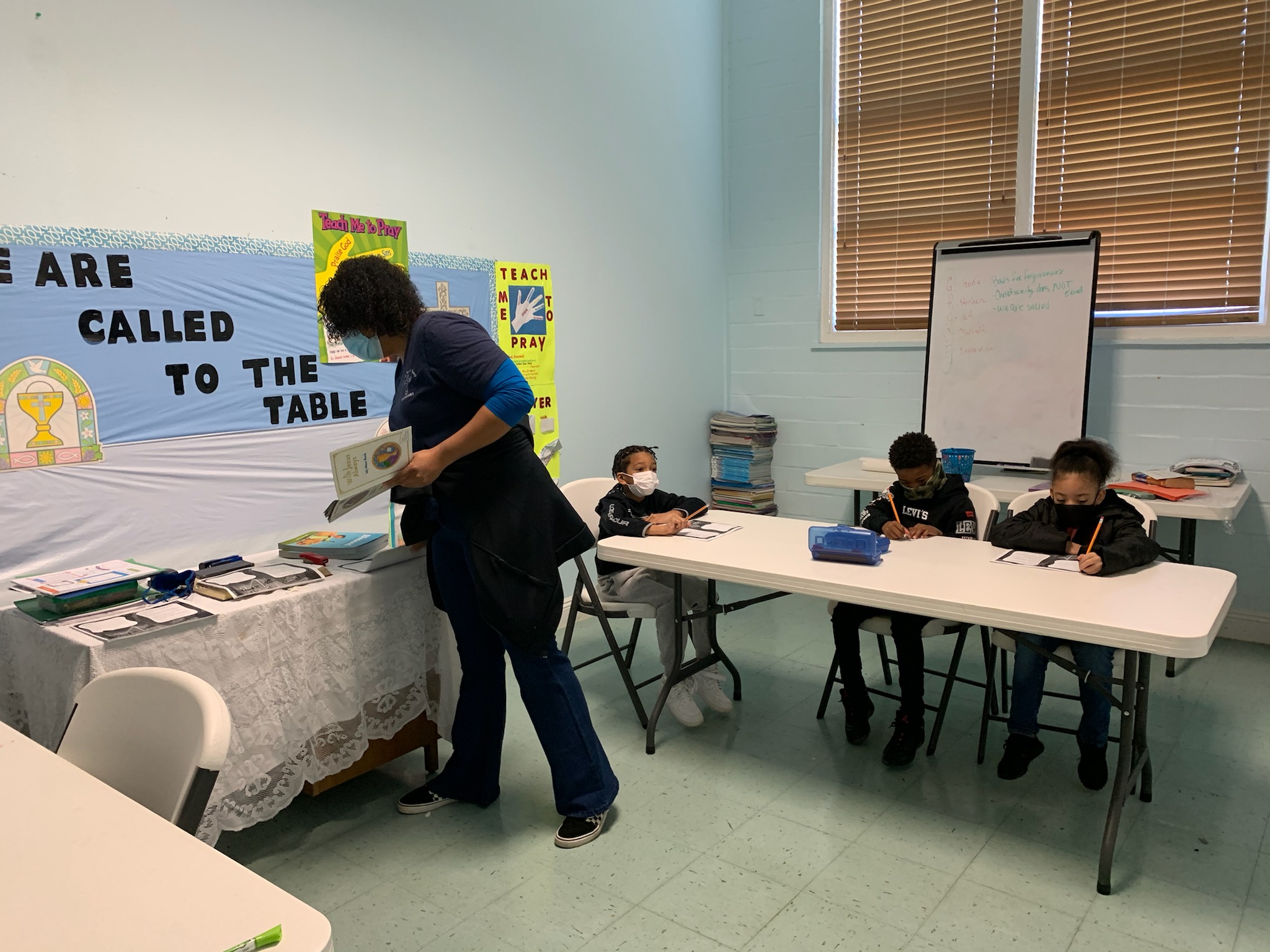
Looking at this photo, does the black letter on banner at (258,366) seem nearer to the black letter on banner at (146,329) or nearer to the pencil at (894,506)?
the black letter on banner at (146,329)

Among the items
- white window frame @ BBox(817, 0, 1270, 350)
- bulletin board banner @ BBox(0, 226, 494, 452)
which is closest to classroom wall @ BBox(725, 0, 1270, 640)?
white window frame @ BBox(817, 0, 1270, 350)

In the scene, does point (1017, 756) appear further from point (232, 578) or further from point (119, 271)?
point (119, 271)

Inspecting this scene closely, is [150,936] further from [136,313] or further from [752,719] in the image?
[752,719]

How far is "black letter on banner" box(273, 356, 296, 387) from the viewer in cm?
296

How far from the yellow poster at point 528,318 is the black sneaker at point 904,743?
2.07m

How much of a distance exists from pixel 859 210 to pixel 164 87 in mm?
3392

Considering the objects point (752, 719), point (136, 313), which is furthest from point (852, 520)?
point (136, 313)

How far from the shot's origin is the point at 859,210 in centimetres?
479

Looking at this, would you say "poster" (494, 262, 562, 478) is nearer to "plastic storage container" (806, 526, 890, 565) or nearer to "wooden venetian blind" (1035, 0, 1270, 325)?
"plastic storage container" (806, 526, 890, 565)

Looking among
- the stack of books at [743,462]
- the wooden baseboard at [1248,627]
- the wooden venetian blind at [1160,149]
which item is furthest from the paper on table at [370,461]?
the wooden baseboard at [1248,627]

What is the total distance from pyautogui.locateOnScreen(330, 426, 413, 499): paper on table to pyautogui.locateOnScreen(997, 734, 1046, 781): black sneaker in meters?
1.98

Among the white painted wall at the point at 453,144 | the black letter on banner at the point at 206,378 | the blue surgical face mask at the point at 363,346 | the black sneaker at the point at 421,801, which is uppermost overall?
the white painted wall at the point at 453,144

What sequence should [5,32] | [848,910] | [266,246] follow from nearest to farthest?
[848,910] < [5,32] < [266,246]

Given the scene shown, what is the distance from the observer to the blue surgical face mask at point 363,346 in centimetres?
225
